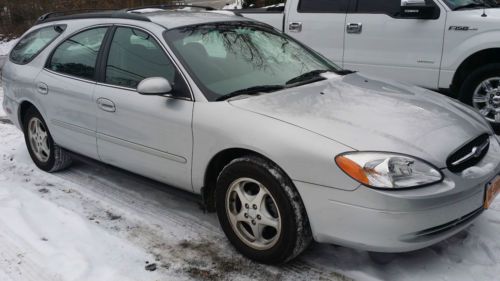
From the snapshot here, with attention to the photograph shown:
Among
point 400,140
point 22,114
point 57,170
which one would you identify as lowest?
point 57,170

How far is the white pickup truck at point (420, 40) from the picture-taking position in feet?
18.7

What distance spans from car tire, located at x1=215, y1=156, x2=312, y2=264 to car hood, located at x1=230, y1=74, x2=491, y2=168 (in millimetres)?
359

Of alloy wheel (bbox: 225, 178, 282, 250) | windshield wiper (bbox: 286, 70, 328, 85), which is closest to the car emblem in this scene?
alloy wheel (bbox: 225, 178, 282, 250)

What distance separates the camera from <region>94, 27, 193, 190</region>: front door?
3547 mm

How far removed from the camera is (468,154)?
3.09 metres

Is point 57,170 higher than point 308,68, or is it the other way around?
point 308,68

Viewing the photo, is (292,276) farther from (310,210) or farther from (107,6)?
(107,6)

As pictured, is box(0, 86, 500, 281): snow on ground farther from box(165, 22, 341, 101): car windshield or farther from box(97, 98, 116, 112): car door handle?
box(165, 22, 341, 101): car windshield

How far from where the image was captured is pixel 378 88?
3.78 m

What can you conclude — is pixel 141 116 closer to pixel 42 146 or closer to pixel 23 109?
pixel 42 146

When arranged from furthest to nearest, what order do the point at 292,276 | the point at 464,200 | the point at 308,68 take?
1. the point at 308,68
2. the point at 292,276
3. the point at 464,200

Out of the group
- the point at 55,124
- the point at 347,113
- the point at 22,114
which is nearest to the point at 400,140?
the point at 347,113

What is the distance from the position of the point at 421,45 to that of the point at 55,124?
4173 millimetres

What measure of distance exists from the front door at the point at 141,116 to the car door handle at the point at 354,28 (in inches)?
132
